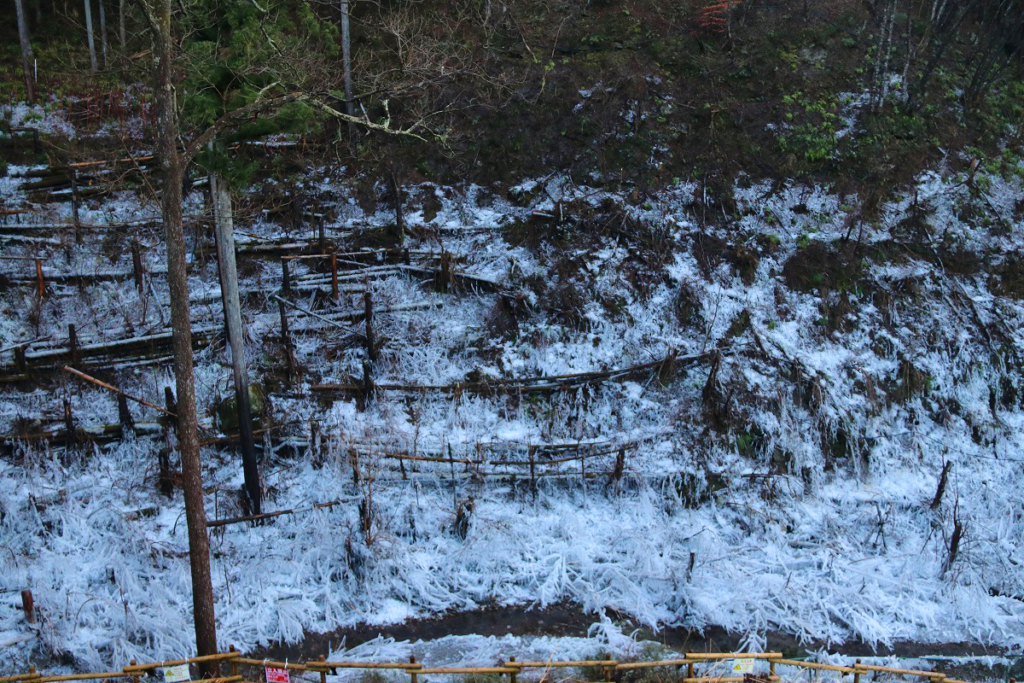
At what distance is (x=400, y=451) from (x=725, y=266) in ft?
25.3

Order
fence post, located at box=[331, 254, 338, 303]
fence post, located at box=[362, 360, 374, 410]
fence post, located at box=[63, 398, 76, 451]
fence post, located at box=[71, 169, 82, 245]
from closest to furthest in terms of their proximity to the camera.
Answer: fence post, located at box=[63, 398, 76, 451] < fence post, located at box=[362, 360, 374, 410] < fence post, located at box=[331, 254, 338, 303] < fence post, located at box=[71, 169, 82, 245]

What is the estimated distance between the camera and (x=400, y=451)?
12.9m

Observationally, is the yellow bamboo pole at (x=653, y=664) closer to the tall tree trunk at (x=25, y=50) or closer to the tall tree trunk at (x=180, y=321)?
the tall tree trunk at (x=180, y=321)

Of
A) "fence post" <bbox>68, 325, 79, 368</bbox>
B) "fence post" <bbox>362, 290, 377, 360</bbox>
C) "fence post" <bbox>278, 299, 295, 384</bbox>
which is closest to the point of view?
"fence post" <bbox>68, 325, 79, 368</bbox>

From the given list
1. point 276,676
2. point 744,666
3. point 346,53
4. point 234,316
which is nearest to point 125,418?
point 234,316

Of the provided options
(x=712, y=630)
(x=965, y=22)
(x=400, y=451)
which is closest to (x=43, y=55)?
(x=400, y=451)

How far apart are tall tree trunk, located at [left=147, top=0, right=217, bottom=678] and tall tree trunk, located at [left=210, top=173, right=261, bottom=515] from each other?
6.30 feet

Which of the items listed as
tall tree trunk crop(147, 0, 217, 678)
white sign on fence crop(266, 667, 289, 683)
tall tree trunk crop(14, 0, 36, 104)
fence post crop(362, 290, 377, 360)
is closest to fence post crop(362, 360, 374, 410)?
fence post crop(362, 290, 377, 360)

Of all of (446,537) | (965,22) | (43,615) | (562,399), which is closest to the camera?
(43,615)

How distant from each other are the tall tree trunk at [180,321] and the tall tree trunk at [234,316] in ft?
6.30

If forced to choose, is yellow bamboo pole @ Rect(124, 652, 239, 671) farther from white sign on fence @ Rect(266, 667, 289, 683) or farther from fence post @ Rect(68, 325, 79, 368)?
fence post @ Rect(68, 325, 79, 368)

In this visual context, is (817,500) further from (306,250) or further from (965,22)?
(965,22)

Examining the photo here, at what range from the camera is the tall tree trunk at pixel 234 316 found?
420 inches

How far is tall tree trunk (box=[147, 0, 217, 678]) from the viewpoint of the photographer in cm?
830
